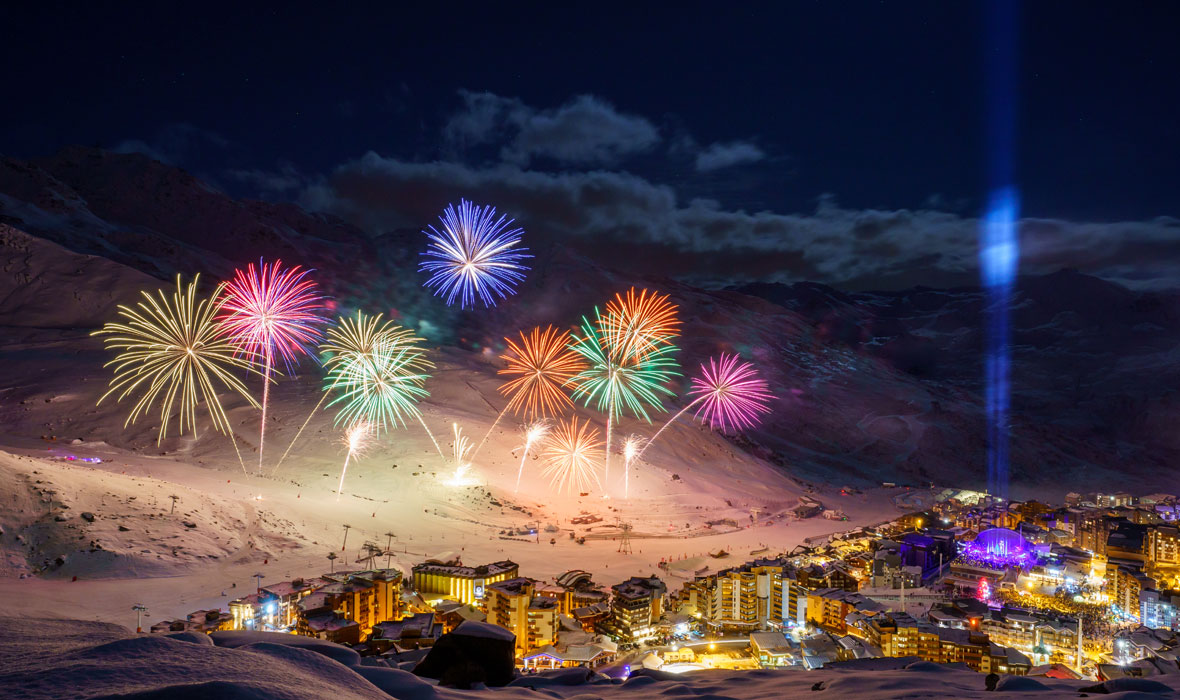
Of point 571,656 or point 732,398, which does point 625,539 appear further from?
point 732,398

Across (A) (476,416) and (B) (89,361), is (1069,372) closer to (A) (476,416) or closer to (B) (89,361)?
(A) (476,416)

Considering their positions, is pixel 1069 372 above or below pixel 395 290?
below

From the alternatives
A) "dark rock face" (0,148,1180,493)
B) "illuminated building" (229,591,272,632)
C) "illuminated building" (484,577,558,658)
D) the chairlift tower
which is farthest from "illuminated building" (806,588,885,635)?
"dark rock face" (0,148,1180,493)

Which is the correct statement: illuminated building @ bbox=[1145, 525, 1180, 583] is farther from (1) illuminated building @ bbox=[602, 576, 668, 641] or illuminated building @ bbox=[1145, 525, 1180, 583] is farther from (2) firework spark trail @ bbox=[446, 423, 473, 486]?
(2) firework spark trail @ bbox=[446, 423, 473, 486]

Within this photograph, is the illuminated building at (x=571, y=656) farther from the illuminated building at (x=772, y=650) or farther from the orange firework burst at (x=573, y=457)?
the orange firework burst at (x=573, y=457)

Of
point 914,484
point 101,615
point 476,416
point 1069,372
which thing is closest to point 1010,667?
point 101,615

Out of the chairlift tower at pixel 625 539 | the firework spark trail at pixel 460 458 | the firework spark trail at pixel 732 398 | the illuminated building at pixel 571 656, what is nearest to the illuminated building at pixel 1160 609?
the illuminated building at pixel 571 656
